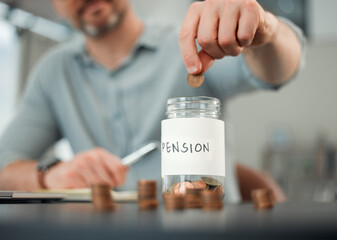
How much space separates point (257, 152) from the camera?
13.2 ft

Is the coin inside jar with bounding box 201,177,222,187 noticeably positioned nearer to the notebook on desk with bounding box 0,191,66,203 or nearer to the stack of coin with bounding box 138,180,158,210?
the stack of coin with bounding box 138,180,158,210

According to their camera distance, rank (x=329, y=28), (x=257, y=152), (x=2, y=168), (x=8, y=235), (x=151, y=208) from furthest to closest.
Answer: (x=257, y=152), (x=329, y=28), (x=2, y=168), (x=151, y=208), (x=8, y=235)

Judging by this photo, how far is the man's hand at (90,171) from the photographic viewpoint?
34.7 inches

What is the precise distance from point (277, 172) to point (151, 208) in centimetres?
367

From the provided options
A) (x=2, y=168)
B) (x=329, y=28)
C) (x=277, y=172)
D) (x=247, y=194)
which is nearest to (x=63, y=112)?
(x=2, y=168)

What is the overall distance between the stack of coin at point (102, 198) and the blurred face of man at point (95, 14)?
111 centimetres

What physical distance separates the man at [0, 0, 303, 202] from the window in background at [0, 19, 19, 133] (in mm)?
1441

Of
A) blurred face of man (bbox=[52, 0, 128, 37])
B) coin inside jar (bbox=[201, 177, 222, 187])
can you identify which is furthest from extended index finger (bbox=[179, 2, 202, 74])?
blurred face of man (bbox=[52, 0, 128, 37])

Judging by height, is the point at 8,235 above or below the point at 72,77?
below

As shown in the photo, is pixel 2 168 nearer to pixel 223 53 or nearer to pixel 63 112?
pixel 63 112

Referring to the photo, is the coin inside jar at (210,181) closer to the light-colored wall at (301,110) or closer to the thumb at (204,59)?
the thumb at (204,59)

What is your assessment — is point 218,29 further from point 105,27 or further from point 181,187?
point 105,27

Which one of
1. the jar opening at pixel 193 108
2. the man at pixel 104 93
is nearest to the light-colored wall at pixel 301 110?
the man at pixel 104 93

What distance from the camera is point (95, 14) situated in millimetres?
1345
